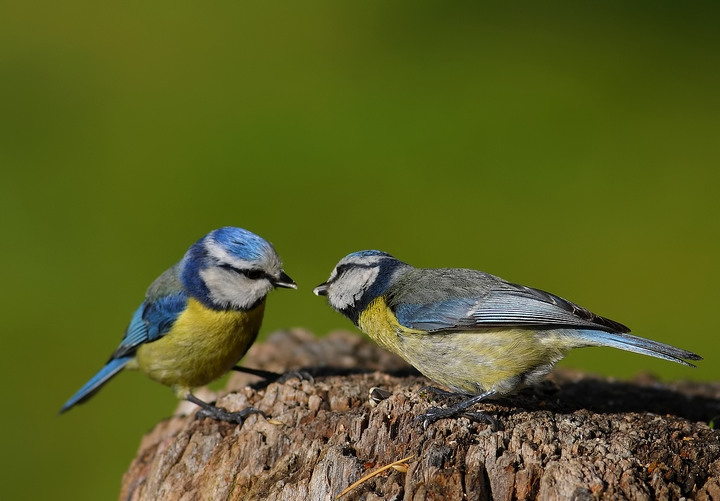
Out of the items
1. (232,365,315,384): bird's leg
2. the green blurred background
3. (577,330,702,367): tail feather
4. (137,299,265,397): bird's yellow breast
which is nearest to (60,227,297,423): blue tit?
(137,299,265,397): bird's yellow breast

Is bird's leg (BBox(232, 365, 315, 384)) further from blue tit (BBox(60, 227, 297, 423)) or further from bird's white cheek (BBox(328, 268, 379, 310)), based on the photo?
bird's white cheek (BBox(328, 268, 379, 310))

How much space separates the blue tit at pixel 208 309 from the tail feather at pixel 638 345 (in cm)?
138

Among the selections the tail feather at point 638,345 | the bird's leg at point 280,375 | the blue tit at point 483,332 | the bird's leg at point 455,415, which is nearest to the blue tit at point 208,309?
the bird's leg at point 280,375

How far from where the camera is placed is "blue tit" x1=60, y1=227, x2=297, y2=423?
12.8ft

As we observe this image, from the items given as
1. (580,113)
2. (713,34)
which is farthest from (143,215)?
(713,34)

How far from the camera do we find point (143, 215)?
8086 millimetres

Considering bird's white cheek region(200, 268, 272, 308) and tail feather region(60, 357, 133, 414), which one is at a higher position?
bird's white cheek region(200, 268, 272, 308)

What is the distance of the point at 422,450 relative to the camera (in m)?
2.91

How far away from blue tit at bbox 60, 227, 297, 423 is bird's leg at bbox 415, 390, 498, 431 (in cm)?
105

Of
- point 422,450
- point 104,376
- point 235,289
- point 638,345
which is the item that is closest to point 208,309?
point 235,289

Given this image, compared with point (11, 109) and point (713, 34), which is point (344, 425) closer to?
point (11, 109)

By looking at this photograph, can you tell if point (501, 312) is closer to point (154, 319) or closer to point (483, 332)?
point (483, 332)

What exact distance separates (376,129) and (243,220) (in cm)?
186

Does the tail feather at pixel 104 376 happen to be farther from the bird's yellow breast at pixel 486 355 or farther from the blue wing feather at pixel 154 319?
the bird's yellow breast at pixel 486 355
